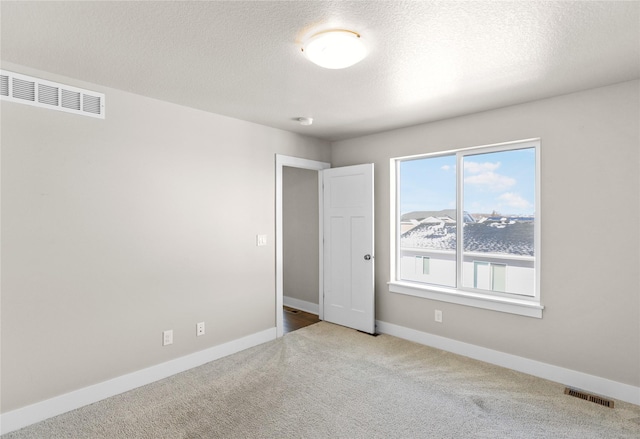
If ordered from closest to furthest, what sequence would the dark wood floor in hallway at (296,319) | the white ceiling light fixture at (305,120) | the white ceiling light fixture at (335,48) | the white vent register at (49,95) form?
1. the white ceiling light fixture at (335,48)
2. the white vent register at (49,95)
3. the white ceiling light fixture at (305,120)
4. the dark wood floor in hallway at (296,319)

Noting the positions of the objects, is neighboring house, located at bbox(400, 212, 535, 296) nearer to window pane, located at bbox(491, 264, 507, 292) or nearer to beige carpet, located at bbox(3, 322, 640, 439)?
window pane, located at bbox(491, 264, 507, 292)

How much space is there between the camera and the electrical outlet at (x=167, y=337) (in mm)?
2959

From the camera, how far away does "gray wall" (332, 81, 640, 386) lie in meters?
2.52

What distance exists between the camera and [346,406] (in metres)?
2.49

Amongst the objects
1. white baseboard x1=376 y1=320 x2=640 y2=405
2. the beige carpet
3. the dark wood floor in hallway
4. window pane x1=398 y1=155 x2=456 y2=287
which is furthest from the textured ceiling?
the dark wood floor in hallway

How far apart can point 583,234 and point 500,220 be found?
669 millimetres

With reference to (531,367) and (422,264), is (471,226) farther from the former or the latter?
(531,367)

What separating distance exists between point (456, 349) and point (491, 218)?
4.44 ft

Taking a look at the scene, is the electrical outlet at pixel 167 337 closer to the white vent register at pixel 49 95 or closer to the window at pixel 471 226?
the white vent register at pixel 49 95

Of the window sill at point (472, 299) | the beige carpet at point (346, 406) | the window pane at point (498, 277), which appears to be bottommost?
the beige carpet at point (346, 406)

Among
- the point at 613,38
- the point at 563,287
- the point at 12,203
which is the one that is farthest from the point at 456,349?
the point at 12,203

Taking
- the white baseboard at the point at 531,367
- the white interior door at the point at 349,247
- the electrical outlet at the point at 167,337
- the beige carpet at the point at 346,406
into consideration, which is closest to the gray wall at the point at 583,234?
the white baseboard at the point at 531,367

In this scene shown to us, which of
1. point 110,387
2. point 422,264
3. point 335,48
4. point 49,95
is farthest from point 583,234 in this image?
point 49,95

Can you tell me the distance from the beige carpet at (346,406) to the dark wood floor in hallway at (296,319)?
0.95m
